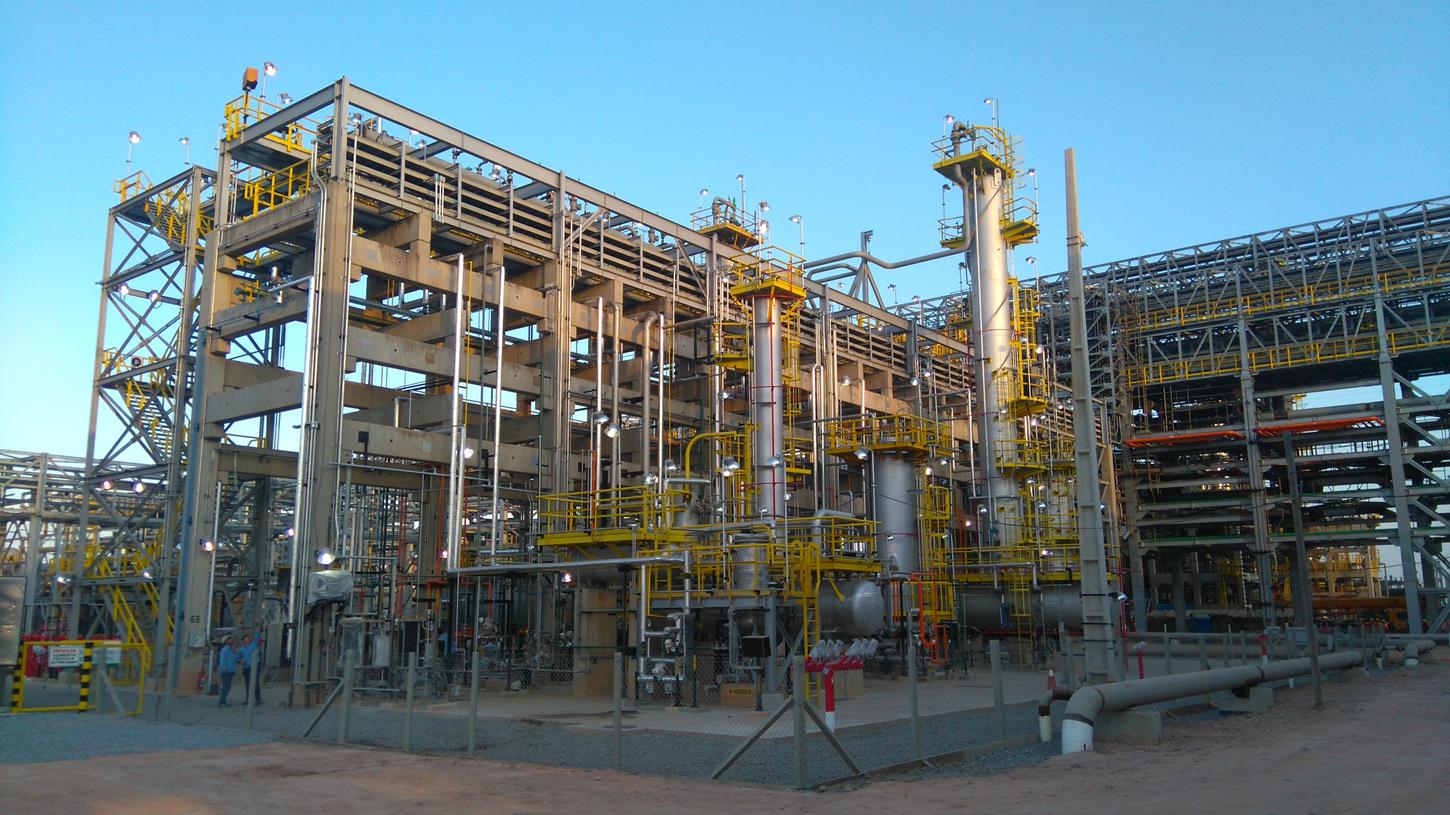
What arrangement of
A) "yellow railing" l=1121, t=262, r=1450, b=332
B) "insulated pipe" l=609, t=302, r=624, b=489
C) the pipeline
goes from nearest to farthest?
"insulated pipe" l=609, t=302, r=624, b=489, the pipeline, "yellow railing" l=1121, t=262, r=1450, b=332

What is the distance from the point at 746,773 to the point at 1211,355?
1653 inches

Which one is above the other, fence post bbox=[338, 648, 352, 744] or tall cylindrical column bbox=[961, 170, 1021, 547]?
tall cylindrical column bbox=[961, 170, 1021, 547]

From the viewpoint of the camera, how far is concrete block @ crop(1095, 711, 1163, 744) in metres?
14.1

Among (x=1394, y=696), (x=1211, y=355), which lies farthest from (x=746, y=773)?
(x=1211, y=355)

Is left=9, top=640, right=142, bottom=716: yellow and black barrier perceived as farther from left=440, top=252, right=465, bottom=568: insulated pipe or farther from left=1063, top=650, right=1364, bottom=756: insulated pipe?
left=1063, top=650, right=1364, bottom=756: insulated pipe

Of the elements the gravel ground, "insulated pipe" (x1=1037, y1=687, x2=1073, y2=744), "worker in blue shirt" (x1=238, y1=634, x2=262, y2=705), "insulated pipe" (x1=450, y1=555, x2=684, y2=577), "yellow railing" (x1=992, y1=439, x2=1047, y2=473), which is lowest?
the gravel ground

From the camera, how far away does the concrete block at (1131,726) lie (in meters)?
14.1

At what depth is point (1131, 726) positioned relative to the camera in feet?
46.6

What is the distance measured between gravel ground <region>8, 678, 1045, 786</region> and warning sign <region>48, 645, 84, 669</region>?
1.16 meters

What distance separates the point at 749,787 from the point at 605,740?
4685 mm

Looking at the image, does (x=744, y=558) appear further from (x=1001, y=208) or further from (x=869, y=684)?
(x=1001, y=208)

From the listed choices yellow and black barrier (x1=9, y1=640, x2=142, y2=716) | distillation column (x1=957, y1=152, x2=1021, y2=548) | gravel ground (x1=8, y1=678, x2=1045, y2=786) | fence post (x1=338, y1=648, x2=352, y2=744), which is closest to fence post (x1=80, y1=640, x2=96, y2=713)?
yellow and black barrier (x1=9, y1=640, x2=142, y2=716)

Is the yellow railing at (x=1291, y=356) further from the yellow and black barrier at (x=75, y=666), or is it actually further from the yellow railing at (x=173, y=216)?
the yellow and black barrier at (x=75, y=666)

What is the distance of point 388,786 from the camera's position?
36.5 feet
